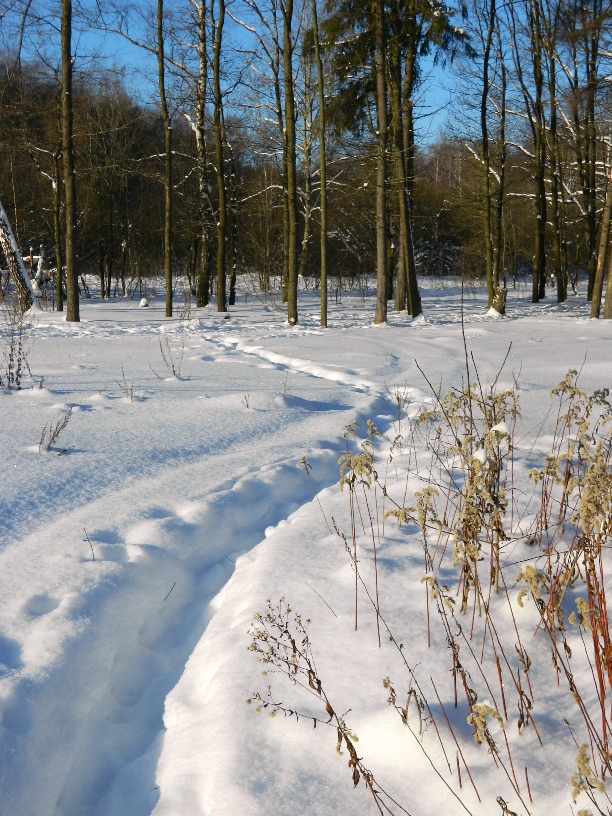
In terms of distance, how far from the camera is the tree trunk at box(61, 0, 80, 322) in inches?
446

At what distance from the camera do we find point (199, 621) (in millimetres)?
2574

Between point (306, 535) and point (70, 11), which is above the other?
point (70, 11)

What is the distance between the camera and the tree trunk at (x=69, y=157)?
11320 mm

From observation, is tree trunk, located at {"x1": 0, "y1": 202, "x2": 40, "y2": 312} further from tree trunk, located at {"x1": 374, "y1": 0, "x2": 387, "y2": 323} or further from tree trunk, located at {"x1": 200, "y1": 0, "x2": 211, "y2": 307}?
tree trunk, located at {"x1": 374, "y1": 0, "x2": 387, "y2": 323}

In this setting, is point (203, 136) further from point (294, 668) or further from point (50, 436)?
point (294, 668)

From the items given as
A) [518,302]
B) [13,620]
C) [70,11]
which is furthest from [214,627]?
[518,302]

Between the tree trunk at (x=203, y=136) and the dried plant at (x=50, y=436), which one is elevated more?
the tree trunk at (x=203, y=136)

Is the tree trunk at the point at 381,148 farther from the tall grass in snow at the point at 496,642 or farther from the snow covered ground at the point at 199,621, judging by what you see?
the tall grass in snow at the point at 496,642

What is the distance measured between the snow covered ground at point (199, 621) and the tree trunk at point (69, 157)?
755 centimetres

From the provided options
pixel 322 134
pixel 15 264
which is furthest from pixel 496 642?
pixel 15 264

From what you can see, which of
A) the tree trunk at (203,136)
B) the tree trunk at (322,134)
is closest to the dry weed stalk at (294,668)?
the tree trunk at (322,134)

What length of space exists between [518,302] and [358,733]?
21.8m

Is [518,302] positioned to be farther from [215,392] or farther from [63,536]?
[63,536]

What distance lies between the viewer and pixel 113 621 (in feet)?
7.91
